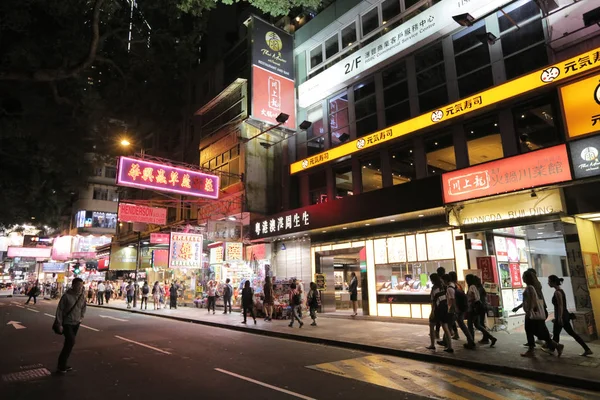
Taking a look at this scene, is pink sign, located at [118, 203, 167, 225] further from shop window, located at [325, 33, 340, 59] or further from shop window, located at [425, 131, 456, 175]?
shop window, located at [425, 131, 456, 175]

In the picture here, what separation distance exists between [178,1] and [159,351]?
12.3 m

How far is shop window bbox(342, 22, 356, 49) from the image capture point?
20.0m

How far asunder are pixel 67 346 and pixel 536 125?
610 inches

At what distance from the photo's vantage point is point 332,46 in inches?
830

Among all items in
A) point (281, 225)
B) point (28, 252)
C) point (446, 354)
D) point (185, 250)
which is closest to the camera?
point (446, 354)

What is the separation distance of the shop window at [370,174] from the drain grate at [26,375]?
46.8ft

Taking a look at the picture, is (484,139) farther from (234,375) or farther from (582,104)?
(234,375)

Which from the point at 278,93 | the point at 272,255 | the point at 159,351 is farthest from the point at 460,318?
the point at 278,93

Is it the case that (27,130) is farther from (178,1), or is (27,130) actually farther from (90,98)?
(178,1)

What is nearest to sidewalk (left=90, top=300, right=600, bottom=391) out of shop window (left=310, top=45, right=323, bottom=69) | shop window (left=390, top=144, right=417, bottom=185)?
shop window (left=390, top=144, right=417, bottom=185)

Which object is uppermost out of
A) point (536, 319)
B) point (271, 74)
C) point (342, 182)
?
point (271, 74)

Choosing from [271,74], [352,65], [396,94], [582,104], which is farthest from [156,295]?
[582,104]

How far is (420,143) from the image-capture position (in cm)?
1606

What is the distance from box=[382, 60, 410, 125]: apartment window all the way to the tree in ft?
18.0
